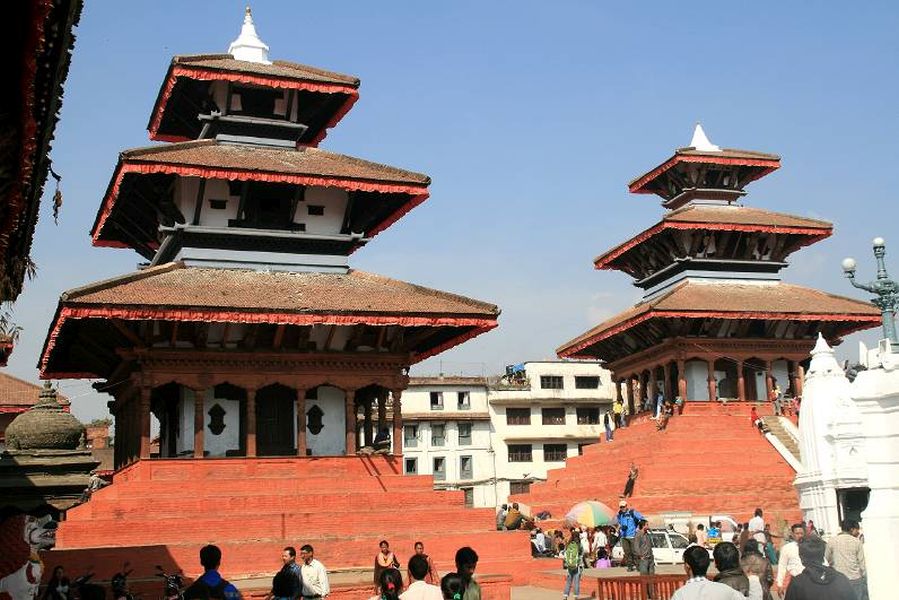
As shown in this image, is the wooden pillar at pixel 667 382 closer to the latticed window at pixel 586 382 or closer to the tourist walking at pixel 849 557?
the tourist walking at pixel 849 557

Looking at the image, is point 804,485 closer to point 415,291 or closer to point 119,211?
point 415,291

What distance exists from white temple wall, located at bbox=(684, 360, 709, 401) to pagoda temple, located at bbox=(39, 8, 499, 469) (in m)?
13.1

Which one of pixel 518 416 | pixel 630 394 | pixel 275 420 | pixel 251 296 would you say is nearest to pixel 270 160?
pixel 251 296

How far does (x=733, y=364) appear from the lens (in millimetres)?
36188

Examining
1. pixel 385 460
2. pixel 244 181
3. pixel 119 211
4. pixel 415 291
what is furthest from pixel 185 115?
pixel 385 460

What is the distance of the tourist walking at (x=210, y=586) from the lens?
8344 millimetres

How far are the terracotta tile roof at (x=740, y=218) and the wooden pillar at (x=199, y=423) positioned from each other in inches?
817

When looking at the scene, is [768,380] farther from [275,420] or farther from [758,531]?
[275,420]

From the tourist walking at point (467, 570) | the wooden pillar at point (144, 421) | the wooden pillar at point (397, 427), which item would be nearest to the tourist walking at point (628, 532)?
the wooden pillar at point (397, 427)

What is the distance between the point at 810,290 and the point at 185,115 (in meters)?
23.0

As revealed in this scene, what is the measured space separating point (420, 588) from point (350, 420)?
594 inches

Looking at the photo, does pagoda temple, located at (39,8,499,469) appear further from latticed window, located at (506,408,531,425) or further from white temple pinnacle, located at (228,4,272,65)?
latticed window, located at (506,408,531,425)

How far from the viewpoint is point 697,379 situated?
36.0 meters

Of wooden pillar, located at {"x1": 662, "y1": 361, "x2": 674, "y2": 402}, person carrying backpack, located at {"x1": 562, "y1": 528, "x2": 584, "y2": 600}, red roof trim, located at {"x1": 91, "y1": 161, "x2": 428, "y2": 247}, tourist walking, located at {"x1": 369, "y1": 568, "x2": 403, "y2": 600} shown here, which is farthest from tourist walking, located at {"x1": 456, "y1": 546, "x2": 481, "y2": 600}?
wooden pillar, located at {"x1": 662, "y1": 361, "x2": 674, "y2": 402}
